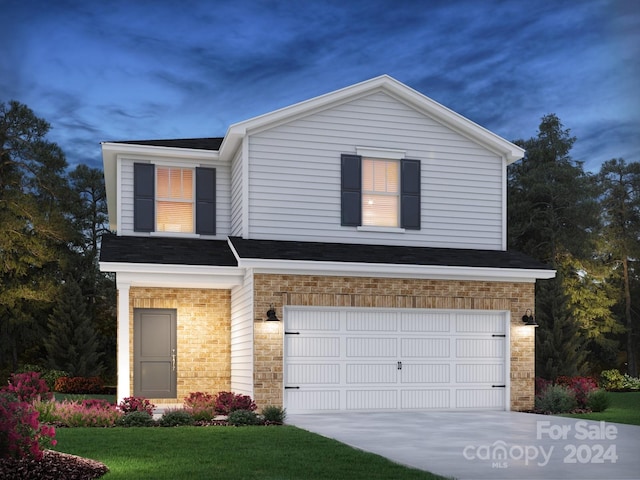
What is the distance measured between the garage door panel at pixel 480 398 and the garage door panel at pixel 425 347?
0.94 meters

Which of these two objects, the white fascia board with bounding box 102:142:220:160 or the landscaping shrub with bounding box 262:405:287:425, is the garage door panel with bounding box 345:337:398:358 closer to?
the landscaping shrub with bounding box 262:405:287:425

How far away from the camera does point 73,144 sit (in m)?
46.6

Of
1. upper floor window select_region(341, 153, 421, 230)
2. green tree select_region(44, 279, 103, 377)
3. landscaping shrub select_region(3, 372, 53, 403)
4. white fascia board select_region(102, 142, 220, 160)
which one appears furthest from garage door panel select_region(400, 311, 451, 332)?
green tree select_region(44, 279, 103, 377)

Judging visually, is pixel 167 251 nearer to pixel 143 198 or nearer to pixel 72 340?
pixel 143 198

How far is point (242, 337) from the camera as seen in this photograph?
57.0 ft

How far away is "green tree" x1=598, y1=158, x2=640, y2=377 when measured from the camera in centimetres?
3856

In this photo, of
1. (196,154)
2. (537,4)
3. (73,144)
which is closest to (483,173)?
(196,154)

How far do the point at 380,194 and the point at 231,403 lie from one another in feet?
20.8

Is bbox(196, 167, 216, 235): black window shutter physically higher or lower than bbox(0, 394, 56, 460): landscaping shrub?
higher

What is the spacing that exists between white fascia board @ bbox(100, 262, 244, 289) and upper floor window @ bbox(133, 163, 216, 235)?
231 centimetres

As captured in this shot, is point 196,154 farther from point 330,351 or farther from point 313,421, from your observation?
point 313,421

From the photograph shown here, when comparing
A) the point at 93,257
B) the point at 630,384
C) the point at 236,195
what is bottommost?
the point at 630,384

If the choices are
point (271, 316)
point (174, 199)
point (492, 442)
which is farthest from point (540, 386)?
point (174, 199)

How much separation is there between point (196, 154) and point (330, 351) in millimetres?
6128
